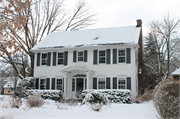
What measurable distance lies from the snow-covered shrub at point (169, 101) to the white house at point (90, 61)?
8.97 metres

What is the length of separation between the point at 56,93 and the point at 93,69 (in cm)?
394

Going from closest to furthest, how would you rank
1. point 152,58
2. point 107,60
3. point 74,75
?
point 107,60 < point 74,75 < point 152,58

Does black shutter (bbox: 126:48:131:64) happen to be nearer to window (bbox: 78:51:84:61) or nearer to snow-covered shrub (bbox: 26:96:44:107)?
window (bbox: 78:51:84:61)

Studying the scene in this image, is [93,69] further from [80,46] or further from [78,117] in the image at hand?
[78,117]

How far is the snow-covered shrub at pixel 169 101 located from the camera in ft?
23.5

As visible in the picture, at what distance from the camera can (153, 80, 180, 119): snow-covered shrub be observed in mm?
7152

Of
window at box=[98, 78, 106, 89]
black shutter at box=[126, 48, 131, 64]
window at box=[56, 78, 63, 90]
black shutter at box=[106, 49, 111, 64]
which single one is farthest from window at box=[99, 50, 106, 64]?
window at box=[56, 78, 63, 90]

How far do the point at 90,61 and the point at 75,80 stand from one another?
7.87 feet

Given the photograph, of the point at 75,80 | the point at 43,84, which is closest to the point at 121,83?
the point at 75,80

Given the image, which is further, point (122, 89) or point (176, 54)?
point (176, 54)

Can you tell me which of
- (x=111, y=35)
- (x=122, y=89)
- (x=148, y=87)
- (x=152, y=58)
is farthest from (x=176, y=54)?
(x=122, y=89)

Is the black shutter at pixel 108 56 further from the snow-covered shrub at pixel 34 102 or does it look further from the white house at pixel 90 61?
the snow-covered shrub at pixel 34 102

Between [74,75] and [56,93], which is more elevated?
[74,75]

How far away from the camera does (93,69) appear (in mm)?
17688
